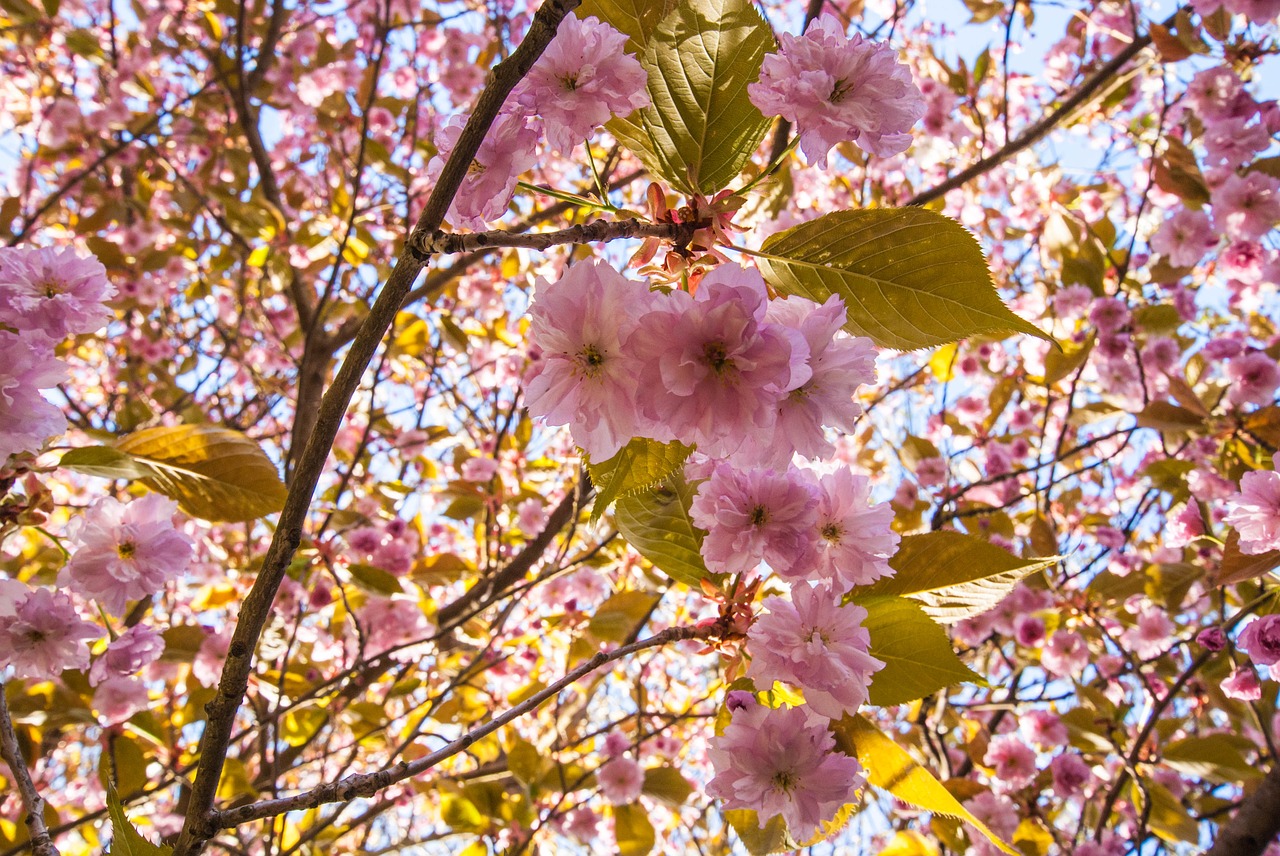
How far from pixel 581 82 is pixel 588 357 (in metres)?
0.25

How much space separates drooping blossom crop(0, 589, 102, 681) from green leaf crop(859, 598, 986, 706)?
3.53 feet

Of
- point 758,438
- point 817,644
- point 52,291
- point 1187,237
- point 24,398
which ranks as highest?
point 1187,237

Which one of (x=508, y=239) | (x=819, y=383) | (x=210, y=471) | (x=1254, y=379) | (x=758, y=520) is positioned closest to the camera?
(x=508, y=239)

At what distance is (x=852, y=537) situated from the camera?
0.83 metres

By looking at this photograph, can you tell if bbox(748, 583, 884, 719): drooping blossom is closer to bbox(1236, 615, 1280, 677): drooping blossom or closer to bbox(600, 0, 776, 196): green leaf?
bbox(600, 0, 776, 196): green leaf

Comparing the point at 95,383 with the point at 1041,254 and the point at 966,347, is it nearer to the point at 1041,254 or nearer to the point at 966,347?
the point at 966,347

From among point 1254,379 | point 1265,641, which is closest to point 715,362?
point 1265,641

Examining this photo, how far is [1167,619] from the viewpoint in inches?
108

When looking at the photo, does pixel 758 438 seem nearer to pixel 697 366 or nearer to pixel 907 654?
pixel 697 366

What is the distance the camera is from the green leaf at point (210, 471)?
1.17m

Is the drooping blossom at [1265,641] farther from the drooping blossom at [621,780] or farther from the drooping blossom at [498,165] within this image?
the drooping blossom at [621,780]

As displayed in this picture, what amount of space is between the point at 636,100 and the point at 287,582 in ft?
6.41

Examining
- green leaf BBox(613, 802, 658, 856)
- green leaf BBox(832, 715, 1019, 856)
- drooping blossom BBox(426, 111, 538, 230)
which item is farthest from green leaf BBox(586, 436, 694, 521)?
green leaf BBox(613, 802, 658, 856)

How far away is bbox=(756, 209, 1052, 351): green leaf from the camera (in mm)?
716
